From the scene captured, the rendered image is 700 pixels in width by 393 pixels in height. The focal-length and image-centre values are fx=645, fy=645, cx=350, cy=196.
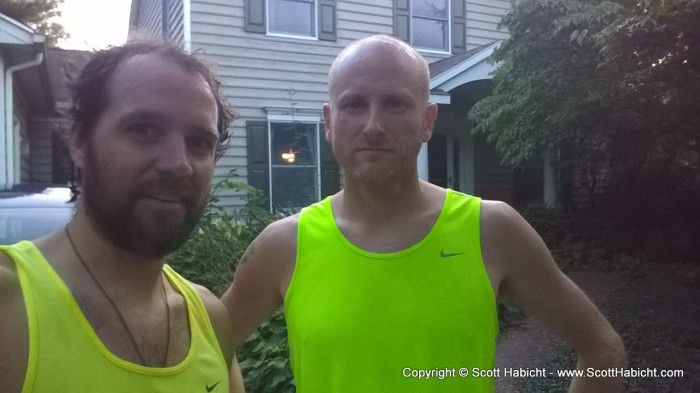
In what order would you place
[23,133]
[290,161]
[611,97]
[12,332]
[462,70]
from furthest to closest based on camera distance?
1. [23,133]
2. [462,70]
3. [290,161]
4. [611,97]
5. [12,332]

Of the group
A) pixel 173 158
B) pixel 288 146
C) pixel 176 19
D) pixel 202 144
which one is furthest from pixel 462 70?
pixel 173 158

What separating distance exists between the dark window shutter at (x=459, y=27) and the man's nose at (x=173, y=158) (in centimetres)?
1115

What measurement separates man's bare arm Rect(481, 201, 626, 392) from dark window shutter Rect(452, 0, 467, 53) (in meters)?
10.7

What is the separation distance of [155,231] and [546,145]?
8.93 m

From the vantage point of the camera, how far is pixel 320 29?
10.4 m

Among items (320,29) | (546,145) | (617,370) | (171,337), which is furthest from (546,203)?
(171,337)

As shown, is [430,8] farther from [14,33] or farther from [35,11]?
[35,11]

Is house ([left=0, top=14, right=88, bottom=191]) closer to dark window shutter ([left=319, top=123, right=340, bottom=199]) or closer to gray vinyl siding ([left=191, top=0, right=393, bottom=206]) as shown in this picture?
gray vinyl siding ([left=191, top=0, right=393, bottom=206])

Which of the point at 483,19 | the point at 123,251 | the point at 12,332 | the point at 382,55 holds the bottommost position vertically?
the point at 12,332

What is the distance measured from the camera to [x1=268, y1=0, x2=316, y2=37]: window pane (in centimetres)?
1009

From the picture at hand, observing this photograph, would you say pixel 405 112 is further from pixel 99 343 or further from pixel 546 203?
pixel 546 203

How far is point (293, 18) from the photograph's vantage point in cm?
1028

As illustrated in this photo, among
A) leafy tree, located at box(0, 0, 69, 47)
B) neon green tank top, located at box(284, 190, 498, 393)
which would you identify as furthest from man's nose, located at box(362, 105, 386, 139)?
leafy tree, located at box(0, 0, 69, 47)

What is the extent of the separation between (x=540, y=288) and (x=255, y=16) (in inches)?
342
